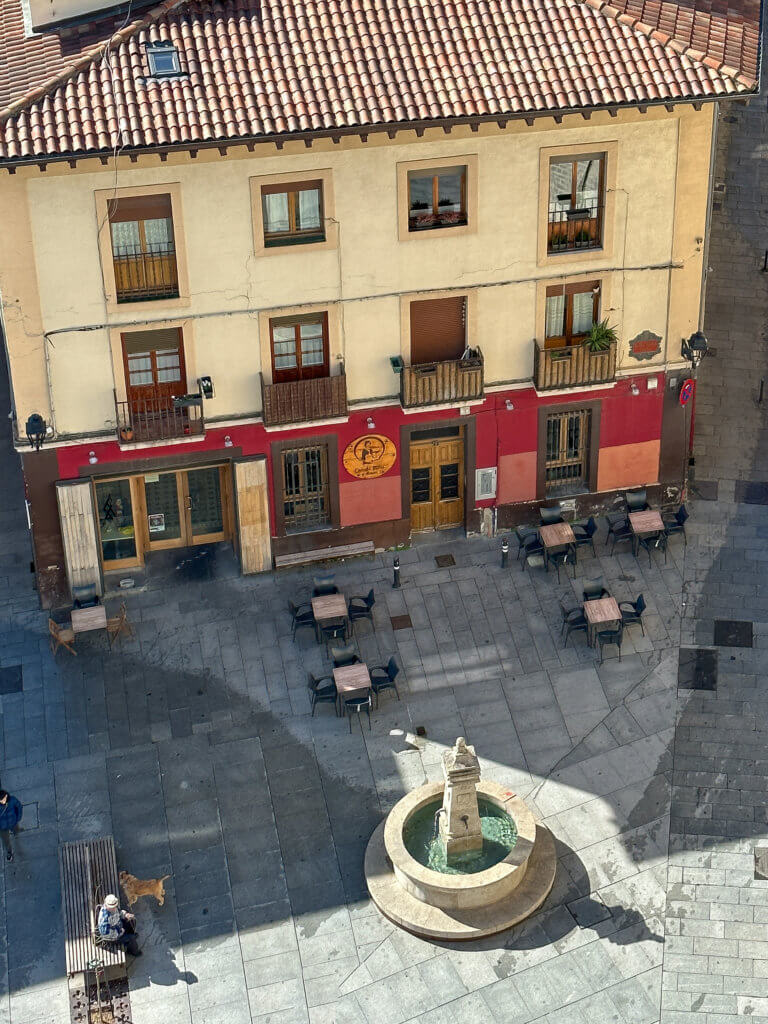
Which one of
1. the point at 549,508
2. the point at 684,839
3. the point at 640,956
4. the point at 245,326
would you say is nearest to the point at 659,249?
the point at 549,508

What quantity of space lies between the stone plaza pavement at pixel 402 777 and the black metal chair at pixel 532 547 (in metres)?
0.54

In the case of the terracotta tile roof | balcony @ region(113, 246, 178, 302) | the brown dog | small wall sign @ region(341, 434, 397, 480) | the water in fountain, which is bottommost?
the brown dog

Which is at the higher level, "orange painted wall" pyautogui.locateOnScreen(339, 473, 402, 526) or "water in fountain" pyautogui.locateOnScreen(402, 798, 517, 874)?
"orange painted wall" pyautogui.locateOnScreen(339, 473, 402, 526)

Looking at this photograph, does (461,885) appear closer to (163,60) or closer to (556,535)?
(556,535)

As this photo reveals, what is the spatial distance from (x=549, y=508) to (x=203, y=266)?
1073 centimetres

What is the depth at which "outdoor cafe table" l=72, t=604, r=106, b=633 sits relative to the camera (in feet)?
120

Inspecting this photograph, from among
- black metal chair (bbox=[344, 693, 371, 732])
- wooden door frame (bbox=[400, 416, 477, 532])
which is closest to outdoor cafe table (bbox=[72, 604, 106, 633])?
black metal chair (bbox=[344, 693, 371, 732])

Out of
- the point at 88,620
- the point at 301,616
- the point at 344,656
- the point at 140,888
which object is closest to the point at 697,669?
the point at 344,656

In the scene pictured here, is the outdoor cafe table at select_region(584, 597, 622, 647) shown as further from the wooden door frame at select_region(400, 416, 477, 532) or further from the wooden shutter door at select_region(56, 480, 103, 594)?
the wooden shutter door at select_region(56, 480, 103, 594)

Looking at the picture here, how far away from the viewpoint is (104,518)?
38469 millimetres

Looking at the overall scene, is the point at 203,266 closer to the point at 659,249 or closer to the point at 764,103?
the point at 659,249

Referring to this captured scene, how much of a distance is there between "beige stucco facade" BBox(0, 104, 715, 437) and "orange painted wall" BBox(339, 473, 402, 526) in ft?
7.74

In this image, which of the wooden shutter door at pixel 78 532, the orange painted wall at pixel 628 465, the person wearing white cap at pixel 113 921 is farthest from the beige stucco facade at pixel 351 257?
the person wearing white cap at pixel 113 921

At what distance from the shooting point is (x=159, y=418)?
3634 cm
